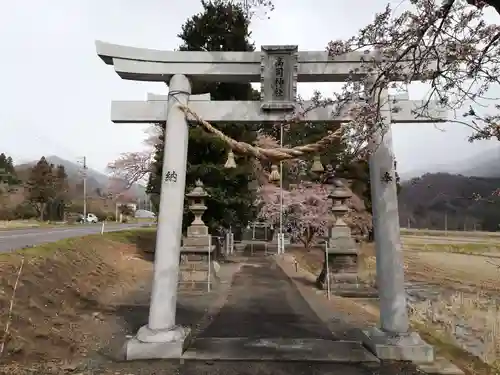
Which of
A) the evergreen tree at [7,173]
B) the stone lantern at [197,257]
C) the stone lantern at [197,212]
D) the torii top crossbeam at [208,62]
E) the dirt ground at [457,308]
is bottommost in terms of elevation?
the dirt ground at [457,308]

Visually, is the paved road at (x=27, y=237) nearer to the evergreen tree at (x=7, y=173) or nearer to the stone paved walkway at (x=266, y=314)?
the stone paved walkway at (x=266, y=314)

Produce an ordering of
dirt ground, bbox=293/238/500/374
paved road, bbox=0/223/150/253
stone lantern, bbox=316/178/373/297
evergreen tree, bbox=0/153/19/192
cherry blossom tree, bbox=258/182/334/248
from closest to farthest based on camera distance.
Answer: dirt ground, bbox=293/238/500/374
stone lantern, bbox=316/178/373/297
paved road, bbox=0/223/150/253
cherry blossom tree, bbox=258/182/334/248
evergreen tree, bbox=0/153/19/192

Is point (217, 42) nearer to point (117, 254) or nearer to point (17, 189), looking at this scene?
point (117, 254)

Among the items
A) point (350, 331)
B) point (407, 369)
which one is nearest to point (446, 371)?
point (407, 369)

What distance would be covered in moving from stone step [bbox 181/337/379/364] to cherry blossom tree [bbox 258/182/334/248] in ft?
66.4

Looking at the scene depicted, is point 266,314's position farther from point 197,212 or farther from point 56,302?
point 197,212

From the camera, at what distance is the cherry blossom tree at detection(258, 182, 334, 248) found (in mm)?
26188

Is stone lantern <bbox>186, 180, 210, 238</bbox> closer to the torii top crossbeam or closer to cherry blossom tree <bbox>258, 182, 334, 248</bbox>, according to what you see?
the torii top crossbeam

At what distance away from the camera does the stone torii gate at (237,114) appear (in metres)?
5.17

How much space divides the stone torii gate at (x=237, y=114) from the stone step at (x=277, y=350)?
270 mm

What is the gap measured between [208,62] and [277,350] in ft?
14.1

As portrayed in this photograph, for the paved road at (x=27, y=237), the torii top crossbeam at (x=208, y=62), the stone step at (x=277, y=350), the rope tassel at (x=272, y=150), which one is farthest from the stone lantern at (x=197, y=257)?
the torii top crossbeam at (x=208, y=62)

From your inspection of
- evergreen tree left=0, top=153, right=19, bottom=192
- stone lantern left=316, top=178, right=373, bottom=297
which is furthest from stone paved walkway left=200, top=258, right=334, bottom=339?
evergreen tree left=0, top=153, right=19, bottom=192

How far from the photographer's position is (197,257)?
12.7 meters
